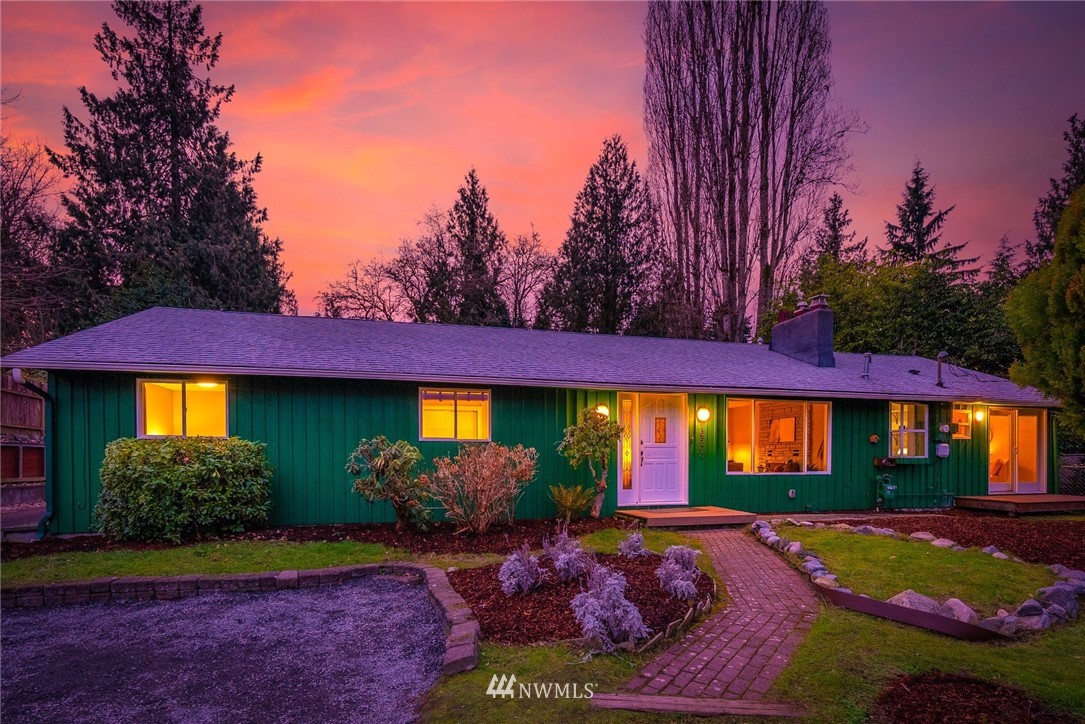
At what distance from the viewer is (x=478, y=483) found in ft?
24.6

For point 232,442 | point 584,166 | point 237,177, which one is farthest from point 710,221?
point 232,442

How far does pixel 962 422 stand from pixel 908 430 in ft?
5.62

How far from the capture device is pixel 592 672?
335 cm

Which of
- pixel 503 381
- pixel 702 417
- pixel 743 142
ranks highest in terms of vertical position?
pixel 743 142

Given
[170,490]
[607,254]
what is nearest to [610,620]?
[170,490]

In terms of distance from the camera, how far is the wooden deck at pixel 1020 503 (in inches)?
424

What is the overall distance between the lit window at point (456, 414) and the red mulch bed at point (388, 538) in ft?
4.70

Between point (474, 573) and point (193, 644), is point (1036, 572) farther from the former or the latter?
point (193, 644)

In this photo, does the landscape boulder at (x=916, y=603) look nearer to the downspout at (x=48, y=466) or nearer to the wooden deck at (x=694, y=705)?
the wooden deck at (x=694, y=705)

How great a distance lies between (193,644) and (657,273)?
928 inches

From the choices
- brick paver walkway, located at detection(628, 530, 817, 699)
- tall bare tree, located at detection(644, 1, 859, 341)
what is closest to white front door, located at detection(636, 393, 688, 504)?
brick paver walkway, located at detection(628, 530, 817, 699)

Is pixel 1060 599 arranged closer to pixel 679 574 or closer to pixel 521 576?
pixel 679 574

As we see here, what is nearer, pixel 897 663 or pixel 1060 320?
pixel 897 663

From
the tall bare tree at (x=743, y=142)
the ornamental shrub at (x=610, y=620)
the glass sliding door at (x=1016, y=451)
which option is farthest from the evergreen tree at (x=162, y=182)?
the glass sliding door at (x=1016, y=451)
